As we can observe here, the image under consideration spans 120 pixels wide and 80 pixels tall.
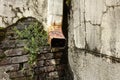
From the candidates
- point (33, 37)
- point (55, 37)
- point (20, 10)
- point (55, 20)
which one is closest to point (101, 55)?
point (55, 37)

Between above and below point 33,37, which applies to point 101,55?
below

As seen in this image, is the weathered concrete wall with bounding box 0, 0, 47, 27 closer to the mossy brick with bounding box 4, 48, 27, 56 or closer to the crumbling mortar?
the mossy brick with bounding box 4, 48, 27, 56

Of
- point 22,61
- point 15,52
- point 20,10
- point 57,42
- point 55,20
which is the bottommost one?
point 22,61

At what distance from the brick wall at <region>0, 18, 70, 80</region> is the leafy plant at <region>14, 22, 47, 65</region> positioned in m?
0.06

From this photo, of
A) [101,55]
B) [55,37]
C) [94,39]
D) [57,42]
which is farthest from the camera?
[57,42]

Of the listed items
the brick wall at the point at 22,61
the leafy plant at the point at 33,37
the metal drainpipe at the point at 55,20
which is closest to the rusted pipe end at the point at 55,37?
the metal drainpipe at the point at 55,20

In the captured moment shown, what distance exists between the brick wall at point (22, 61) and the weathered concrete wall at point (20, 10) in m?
0.08

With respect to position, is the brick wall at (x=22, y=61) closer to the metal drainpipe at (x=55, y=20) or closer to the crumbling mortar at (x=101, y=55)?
the metal drainpipe at (x=55, y=20)

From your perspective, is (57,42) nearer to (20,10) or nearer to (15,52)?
(15,52)

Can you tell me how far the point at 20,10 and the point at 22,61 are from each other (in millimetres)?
711

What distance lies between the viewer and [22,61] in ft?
10.5

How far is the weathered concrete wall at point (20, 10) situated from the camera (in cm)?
309

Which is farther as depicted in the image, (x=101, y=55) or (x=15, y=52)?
(x=15, y=52)

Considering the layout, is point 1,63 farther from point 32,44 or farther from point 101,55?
point 101,55
